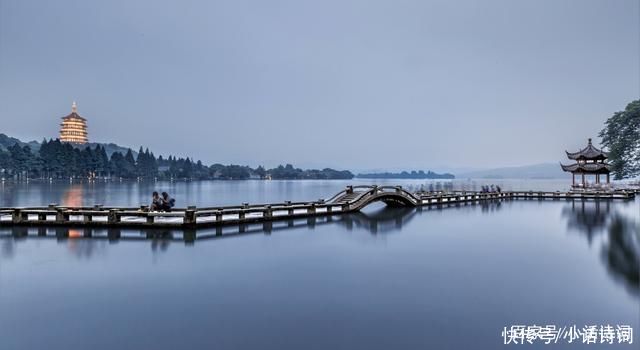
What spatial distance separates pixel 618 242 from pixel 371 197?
14.8 m

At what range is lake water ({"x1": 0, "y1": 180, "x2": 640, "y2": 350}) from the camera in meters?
5.81

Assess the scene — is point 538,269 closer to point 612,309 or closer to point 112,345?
point 612,309

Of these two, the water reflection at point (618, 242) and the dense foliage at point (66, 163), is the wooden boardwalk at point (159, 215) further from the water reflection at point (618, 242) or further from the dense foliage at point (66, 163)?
the dense foliage at point (66, 163)

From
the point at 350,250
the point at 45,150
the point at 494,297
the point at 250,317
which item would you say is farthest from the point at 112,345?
the point at 45,150

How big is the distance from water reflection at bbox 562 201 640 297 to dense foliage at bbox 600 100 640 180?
38.7m

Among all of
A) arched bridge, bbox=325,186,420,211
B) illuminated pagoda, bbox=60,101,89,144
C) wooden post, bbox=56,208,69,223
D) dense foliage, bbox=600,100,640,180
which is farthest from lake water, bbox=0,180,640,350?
illuminated pagoda, bbox=60,101,89,144

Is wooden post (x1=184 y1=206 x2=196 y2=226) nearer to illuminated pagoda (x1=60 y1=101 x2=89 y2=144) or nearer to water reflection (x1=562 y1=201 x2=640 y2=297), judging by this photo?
Answer: water reflection (x1=562 y1=201 x2=640 y2=297)

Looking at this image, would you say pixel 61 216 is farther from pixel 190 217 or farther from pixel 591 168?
pixel 591 168

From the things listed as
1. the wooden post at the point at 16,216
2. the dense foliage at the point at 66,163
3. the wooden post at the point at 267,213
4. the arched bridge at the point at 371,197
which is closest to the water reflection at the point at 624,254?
the arched bridge at the point at 371,197

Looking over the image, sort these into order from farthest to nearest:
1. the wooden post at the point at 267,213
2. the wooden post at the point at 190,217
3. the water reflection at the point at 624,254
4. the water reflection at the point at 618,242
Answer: the wooden post at the point at 267,213, the wooden post at the point at 190,217, the water reflection at the point at 618,242, the water reflection at the point at 624,254

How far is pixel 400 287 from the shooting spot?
27.8 ft

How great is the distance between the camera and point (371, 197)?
88.2 ft

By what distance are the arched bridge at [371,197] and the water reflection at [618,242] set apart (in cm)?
1105

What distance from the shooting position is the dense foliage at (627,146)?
51.7m
